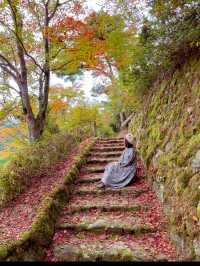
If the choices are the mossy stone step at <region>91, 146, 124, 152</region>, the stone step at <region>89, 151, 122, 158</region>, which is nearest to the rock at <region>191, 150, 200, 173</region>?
the stone step at <region>89, 151, 122, 158</region>

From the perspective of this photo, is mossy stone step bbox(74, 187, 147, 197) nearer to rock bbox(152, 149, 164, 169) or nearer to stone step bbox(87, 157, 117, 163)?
rock bbox(152, 149, 164, 169)

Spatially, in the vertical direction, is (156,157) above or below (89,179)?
above

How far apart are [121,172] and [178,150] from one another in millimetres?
1996

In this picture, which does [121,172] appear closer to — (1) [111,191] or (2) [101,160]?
(1) [111,191]

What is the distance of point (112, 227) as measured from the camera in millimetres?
5012

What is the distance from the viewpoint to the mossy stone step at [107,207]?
567 cm

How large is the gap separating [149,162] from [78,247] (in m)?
3.02

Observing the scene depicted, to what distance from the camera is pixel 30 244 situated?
439cm

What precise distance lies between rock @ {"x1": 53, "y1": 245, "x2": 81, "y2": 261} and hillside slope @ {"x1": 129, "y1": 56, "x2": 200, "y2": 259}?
151cm

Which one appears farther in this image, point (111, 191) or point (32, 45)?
point (32, 45)

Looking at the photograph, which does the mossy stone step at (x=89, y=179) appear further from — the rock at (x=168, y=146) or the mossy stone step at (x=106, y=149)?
the mossy stone step at (x=106, y=149)

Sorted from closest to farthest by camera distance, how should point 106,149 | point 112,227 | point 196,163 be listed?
point 196,163, point 112,227, point 106,149

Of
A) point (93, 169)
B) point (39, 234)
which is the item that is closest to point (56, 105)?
point (93, 169)

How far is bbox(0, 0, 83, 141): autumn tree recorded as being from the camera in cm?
853
